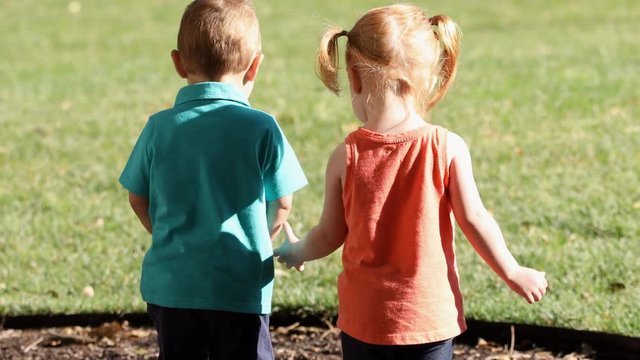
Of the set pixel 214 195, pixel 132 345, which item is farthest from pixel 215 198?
pixel 132 345

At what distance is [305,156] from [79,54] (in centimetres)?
561

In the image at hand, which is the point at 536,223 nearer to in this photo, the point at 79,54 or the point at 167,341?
the point at 167,341

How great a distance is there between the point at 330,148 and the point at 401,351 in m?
4.71

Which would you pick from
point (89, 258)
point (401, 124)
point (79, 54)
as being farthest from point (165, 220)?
point (79, 54)

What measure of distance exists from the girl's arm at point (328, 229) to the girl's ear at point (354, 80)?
0.52 ft

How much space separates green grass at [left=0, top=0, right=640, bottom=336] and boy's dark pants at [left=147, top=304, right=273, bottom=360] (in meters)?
1.58

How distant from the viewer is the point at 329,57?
304 cm

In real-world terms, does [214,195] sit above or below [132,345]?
above

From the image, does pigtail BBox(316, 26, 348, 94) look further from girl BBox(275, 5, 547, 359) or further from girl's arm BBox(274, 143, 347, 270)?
girl's arm BBox(274, 143, 347, 270)

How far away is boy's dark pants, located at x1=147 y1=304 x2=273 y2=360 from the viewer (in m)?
3.15

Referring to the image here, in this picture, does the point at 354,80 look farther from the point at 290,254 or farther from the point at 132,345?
the point at 132,345

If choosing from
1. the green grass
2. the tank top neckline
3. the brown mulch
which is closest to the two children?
the tank top neckline

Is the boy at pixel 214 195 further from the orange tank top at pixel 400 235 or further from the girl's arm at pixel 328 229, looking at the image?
the orange tank top at pixel 400 235

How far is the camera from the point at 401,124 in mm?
2895
